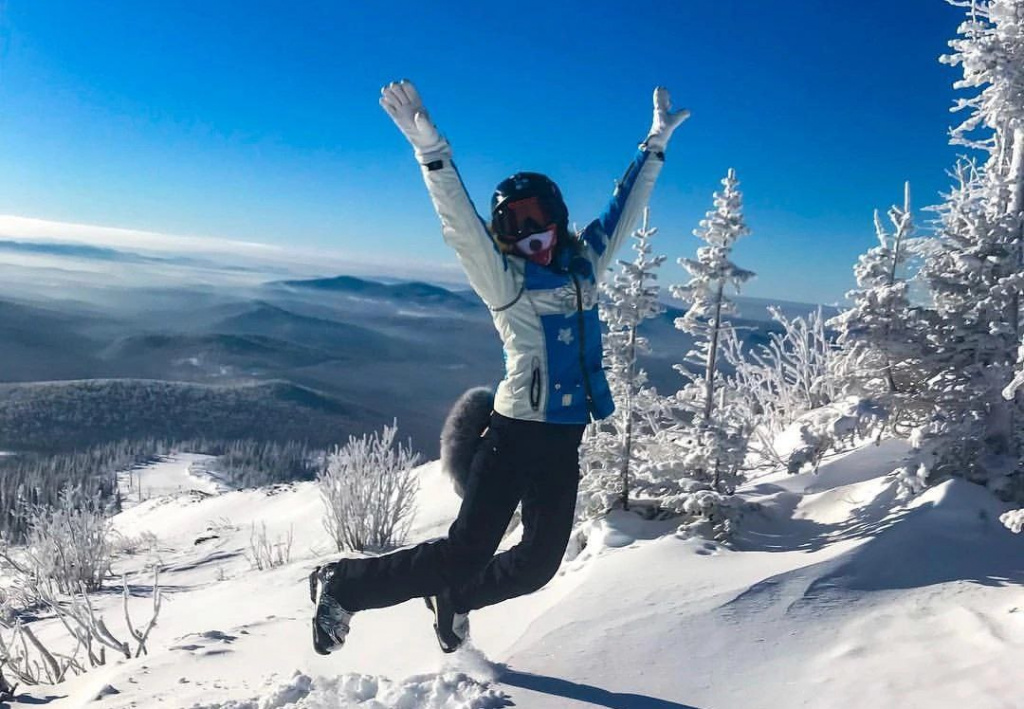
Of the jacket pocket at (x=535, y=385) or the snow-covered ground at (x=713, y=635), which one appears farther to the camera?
the jacket pocket at (x=535, y=385)

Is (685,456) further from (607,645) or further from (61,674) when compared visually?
(61,674)

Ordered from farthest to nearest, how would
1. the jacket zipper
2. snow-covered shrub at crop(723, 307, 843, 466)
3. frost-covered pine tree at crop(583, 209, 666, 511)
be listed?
snow-covered shrub at crop(723, 307, 843, 466) → frost-covered pine tree at crop(583, 209, 666, 511) → the jacket zipper

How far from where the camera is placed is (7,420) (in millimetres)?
110625

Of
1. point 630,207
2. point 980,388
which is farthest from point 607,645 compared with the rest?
point 980,388

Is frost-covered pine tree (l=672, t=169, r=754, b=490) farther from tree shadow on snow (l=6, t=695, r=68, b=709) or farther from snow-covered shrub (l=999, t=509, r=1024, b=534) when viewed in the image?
tree shadow on snow (l=6, t=695, r=68, b=709)

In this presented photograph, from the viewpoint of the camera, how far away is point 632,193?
3.74 m

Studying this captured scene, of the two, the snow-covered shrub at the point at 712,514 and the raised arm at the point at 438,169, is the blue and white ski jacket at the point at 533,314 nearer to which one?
the raised arm at the point at 438,169

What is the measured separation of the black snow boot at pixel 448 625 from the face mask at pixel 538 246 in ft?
5.32

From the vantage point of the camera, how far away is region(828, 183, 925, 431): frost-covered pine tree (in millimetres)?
4879

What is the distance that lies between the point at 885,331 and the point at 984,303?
0.59m

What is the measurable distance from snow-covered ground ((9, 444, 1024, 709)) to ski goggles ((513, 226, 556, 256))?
6.01 ft

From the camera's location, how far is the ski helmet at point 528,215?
3.09 metres

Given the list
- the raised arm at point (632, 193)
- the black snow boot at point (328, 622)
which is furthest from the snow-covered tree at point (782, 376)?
the black snow boot at point (328, 622)

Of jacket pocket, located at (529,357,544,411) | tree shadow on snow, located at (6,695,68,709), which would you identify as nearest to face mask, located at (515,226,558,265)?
jacket pocket, located at (529,357,544,411)
